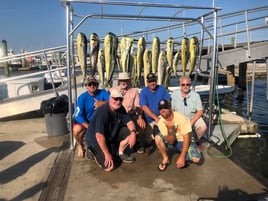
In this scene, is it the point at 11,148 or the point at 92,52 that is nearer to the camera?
the point at 92,52

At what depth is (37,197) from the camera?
3662 millimetres

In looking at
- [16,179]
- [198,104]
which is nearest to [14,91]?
[16,179]

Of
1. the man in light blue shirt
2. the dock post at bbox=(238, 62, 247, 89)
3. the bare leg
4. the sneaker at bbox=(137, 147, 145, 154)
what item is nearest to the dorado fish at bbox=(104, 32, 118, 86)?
the bare leg

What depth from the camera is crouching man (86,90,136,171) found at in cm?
430

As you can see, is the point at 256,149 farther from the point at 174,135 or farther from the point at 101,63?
the point at 101,63

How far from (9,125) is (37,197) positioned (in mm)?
4972

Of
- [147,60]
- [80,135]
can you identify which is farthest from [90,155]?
[147,60]

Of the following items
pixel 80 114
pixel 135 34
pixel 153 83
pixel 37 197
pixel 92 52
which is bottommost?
pixel 37 197

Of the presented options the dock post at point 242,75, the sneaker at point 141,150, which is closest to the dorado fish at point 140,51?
the sneaker at point 141,150

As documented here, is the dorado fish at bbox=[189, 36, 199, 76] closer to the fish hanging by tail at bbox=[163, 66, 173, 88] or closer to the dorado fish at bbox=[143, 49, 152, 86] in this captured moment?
the fish hanging by tail at bbox=[163, 66, 173, 88]

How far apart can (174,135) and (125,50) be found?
6.10 feet

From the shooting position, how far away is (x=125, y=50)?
5.51m

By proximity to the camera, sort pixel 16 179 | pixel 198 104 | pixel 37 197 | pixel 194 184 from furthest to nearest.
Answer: pixel 198 104
pixel 16 179
pixel 194 184
pixel 37 197

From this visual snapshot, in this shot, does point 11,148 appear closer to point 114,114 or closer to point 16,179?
point 16,179
